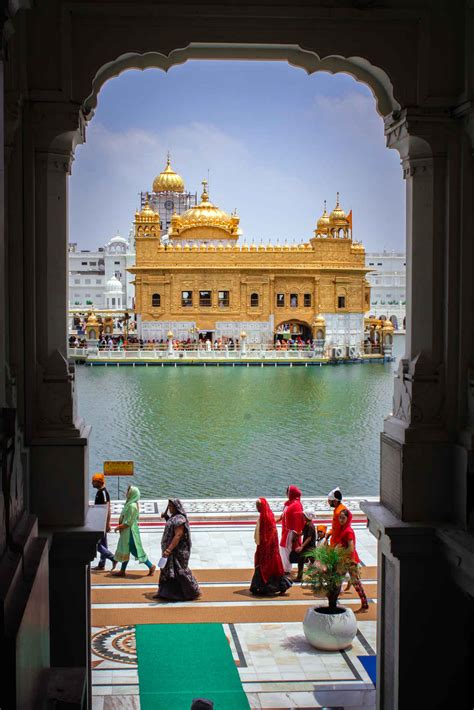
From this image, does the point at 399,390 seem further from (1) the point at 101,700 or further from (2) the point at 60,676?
(1) the point at 101,700

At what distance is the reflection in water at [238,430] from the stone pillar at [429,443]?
821cm

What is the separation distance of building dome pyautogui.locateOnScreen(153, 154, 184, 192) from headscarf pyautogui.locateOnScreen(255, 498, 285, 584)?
54236 millimetres

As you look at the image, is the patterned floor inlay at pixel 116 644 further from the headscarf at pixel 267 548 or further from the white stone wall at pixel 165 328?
the white stone wall at pixel 165 328

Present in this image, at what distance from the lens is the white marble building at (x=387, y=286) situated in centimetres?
7027

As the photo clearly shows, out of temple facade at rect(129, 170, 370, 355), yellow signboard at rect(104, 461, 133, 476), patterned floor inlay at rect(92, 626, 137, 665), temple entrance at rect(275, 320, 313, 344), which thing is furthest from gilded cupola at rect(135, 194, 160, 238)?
patterned floor inlay at rect(92, 626, 137, 665)

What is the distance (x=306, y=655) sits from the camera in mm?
4789

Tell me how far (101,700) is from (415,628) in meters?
1.72

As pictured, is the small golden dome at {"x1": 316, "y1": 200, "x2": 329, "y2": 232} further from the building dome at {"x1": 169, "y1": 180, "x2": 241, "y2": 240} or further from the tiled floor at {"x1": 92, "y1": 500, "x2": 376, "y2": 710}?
the tiled floor at {"x1": 92, "y1": 500, "x2": 376, "y2": 710}

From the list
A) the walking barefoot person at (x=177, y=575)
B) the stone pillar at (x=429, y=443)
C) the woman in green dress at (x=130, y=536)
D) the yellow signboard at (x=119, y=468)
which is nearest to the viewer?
the stone pillar at (x=429, y=443)

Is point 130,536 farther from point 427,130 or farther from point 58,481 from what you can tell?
point 427,130

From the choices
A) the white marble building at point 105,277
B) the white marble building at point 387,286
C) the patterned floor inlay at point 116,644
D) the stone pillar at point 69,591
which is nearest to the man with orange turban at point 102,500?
the patterned floor inlay at point 116,644

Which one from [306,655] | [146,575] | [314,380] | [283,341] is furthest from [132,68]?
[283,341]

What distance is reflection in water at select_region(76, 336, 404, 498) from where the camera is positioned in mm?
12438

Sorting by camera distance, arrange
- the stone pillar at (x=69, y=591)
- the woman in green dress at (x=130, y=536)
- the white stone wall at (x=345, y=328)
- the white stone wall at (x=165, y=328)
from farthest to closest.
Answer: the white stone wall at (x=345, y=328), the white stone wall at (x=165, y=328), the woman in green dress at (x=130, y=536), the stone pillar at (x=69, y=591)
